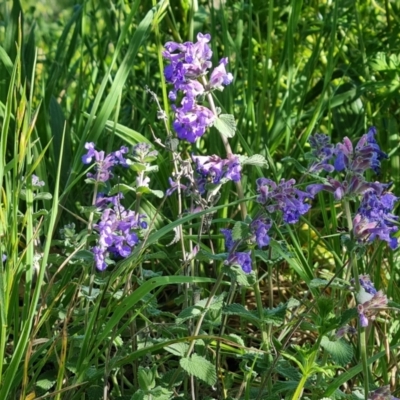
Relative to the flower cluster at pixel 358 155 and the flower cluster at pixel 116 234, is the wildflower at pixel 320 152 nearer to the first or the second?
the flower cluster at pixel 358 155

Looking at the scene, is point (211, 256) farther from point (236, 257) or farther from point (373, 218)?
point (373, 218)

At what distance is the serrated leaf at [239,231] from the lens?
1.43 metres

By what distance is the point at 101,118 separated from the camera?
194 cm

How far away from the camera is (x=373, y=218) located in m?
1.38

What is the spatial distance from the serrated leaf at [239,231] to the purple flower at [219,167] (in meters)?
0.11

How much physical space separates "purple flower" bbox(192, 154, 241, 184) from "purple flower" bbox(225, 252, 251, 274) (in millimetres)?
140

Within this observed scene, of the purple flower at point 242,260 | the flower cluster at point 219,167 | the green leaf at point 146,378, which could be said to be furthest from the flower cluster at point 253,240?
the green leaf at point 146,378

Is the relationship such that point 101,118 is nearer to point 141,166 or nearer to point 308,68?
point 141,166

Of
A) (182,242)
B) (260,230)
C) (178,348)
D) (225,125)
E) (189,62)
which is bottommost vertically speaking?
(178,348)

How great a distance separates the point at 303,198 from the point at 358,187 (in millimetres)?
144

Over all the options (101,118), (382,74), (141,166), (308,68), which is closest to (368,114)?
(382,74)

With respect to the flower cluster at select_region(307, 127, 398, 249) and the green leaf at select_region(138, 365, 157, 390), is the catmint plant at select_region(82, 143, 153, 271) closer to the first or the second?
the green leaf at select_region(138, 365, 157, 390)

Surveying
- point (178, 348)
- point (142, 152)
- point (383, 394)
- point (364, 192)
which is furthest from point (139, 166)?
point (383, 394)

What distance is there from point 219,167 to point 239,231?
6.3 inches
